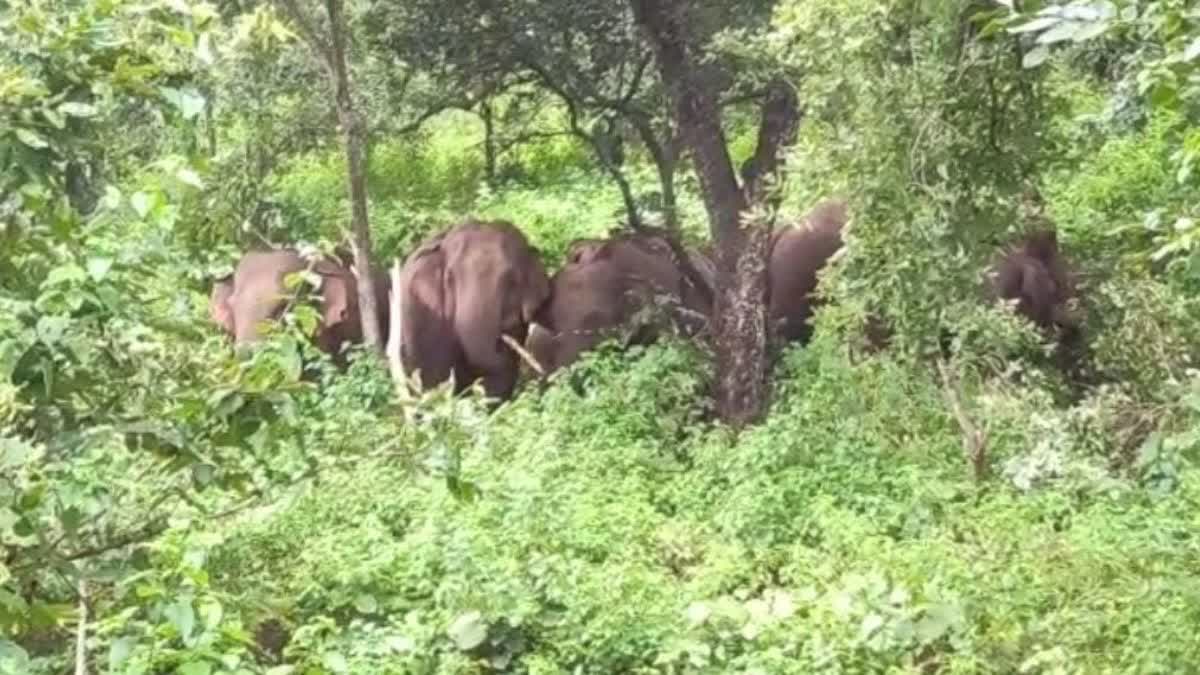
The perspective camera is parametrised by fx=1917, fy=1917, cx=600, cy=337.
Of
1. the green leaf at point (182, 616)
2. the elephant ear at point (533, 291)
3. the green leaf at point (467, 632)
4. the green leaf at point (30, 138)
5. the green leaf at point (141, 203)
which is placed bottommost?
the green leaf at point (467, 632)

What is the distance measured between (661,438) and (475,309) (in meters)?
1.66

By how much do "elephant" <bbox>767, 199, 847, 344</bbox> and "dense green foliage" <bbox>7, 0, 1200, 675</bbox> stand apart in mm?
1213

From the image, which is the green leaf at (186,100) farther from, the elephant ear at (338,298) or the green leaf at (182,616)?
the elephant ear at (338,298)

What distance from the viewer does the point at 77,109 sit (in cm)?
198

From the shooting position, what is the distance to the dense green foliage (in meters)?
2.10

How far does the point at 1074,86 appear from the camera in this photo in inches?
264

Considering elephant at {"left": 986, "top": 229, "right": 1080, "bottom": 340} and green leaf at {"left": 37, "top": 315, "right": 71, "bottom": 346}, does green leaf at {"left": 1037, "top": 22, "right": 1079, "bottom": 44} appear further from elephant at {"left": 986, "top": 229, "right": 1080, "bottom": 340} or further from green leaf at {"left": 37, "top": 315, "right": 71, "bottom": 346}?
elephant at {"left": 986, "top": 229, "right": 1080, "bottom": 340}

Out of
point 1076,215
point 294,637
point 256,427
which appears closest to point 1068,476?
point 294,637

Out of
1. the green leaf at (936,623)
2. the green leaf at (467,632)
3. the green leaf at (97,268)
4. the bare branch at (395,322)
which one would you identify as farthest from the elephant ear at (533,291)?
the green leaf at (97,268)

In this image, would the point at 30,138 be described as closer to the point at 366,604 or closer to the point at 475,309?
the point at 366,604

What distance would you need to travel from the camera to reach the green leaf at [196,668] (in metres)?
2.67

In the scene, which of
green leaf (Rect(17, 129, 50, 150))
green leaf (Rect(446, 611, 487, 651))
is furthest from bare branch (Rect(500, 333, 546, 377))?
green leaf (Rect(17, 129, 50, 150))

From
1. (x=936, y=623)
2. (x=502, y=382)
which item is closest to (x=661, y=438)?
(x=502, y=382)

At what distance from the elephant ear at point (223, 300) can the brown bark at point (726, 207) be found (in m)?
2.29
